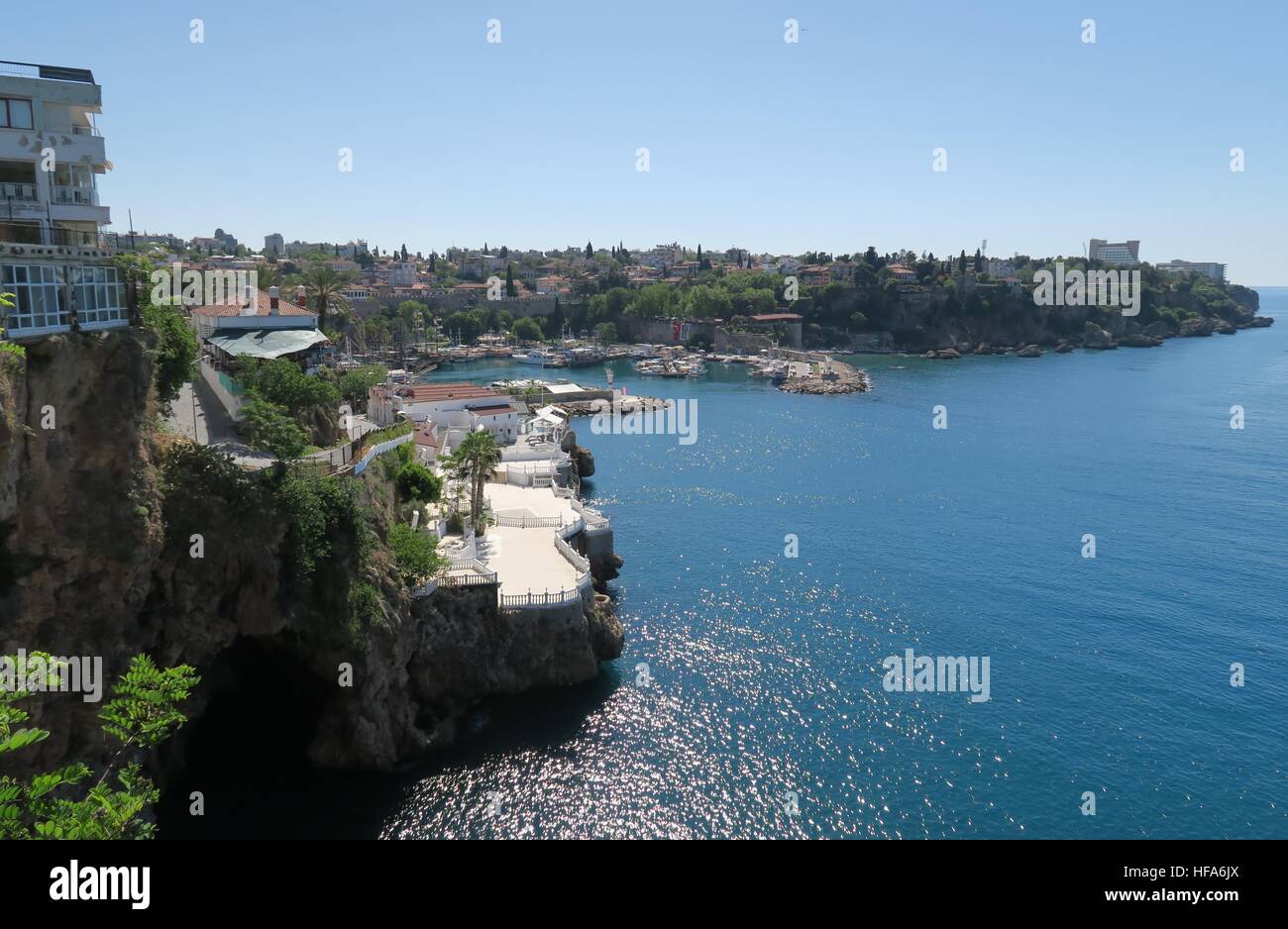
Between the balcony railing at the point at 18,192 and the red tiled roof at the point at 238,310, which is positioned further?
the red tiled roof at the point at 238,310

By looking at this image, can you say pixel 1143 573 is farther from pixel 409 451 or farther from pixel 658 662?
pixel 409 451

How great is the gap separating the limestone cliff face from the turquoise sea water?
6.33ft

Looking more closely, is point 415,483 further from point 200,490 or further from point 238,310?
point 200,490

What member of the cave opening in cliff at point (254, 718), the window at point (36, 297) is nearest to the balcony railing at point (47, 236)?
the window at point (36, 297)

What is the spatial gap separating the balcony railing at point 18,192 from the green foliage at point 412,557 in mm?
15473

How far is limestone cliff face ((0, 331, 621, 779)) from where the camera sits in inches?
807

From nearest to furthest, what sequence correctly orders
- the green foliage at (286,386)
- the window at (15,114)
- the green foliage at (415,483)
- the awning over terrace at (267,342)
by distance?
the window at (15,114) < the green foliage at (286,386) < the awning over terrace at (267,342) < the green foliage at (415,483)

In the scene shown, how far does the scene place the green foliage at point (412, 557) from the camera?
32625 millimetres

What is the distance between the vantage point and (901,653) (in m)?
38.9

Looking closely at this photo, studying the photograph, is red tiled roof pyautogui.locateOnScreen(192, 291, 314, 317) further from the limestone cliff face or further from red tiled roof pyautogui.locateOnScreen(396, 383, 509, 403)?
red tiled roof pyautogui.locateOnScreen(396, 383, 509, 403)

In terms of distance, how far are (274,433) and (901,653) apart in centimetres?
2726

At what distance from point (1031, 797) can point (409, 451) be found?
29497 millimetres

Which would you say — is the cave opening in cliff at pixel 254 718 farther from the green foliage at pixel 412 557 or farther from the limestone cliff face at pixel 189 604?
the green foliage at pixel 412 557
